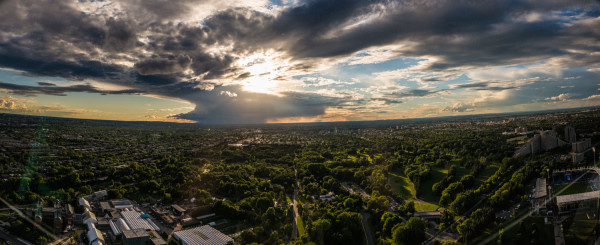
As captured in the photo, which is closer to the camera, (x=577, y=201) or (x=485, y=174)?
(x=577, y=201)

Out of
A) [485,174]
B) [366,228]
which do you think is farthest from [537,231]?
[485,174]

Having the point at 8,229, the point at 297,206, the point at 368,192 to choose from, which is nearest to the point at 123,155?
the point at 8,229

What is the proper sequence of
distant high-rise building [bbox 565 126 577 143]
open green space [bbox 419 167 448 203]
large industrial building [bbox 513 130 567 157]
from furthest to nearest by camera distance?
open green space [bbox 419 167 448 203] → large industrial building [bbox 513 130 567 157] → distant high-rise building [bbox 565 126 577 143]

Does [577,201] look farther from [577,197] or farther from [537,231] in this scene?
[537,231]

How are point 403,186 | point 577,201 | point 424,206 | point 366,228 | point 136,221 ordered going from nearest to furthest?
point 577,201
point 366,228
point 136,221
point 424,206
point 403,186

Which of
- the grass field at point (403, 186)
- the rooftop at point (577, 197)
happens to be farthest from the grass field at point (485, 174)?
the rooftop at point (577, 197)

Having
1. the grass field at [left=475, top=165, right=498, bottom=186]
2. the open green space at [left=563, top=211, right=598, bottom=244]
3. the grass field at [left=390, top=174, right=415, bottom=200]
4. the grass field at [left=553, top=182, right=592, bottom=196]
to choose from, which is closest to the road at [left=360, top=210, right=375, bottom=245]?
the grass field at [left=390, top=174, right=415, bottom=200]

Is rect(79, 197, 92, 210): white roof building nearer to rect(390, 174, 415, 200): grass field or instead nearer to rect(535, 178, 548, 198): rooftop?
rect(390, 174, 415, 200): grass field
